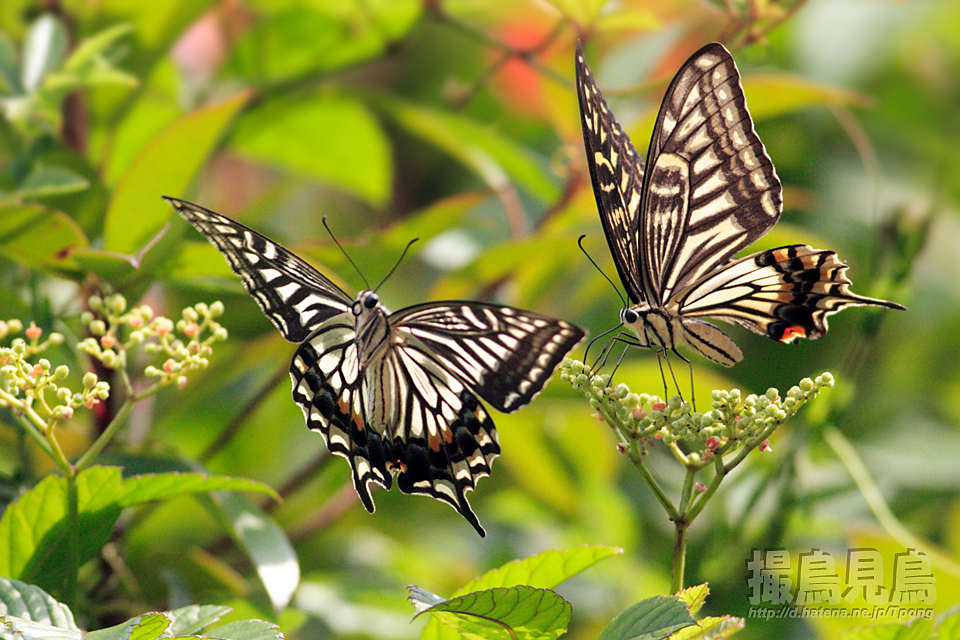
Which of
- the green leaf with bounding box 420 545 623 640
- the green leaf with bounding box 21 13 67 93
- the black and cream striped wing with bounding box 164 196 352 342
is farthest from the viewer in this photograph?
the green leaf with bounding box 21 13 67 93

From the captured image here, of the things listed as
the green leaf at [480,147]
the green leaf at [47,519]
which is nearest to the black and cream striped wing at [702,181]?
the green leaf at [480,147]

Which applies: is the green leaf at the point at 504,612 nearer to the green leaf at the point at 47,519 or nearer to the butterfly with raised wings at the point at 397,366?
the butterfly with raised wings at the point at 397,366

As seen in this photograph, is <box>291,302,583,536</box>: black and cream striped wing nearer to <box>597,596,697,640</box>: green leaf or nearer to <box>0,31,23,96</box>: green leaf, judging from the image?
<box>597,596,697,640</box>: green leaf

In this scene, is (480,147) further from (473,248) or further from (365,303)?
(365,303)

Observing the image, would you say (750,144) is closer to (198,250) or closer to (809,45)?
(198,250)

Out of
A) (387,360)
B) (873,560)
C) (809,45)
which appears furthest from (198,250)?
(809,45)

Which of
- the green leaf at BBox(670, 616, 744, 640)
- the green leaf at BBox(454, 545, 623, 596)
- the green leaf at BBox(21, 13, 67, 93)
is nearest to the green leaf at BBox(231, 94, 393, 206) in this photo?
the green leaf at BBox(21, 13, 67, 93)
